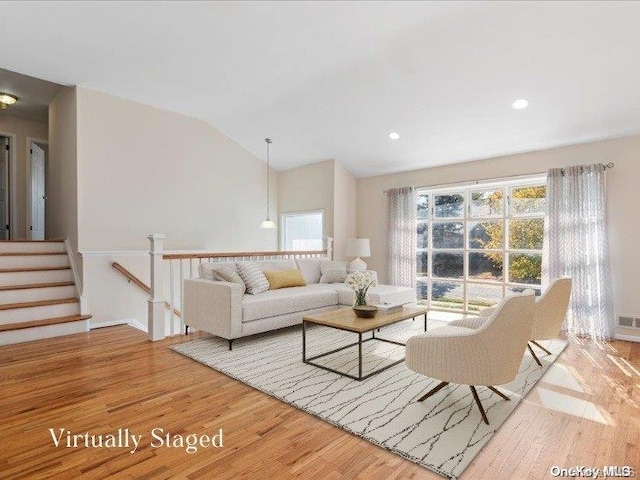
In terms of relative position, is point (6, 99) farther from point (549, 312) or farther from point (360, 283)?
point (549, 312)

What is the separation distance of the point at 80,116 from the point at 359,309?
172 inches

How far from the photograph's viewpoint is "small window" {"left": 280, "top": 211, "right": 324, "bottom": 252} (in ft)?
21.8

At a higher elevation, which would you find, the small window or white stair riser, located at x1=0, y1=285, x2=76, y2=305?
the small window

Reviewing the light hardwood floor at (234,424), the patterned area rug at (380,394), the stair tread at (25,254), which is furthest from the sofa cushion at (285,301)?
the stair tread at (25,254)

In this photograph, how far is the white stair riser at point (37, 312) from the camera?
4.06 meters

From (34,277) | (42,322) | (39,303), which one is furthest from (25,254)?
(42,322)

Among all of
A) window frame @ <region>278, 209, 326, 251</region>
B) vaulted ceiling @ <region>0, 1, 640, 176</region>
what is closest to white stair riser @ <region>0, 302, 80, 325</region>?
vaulted ceiling @ <region>0, 1, 640, 176</region>

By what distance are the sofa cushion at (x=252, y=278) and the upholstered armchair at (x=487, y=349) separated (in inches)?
95.0

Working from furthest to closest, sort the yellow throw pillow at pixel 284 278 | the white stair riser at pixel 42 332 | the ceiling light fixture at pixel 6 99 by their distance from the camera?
the ceiling light fixture at pixel 6 99 → the yellow throw pillow at pixel 284 278 → the white stair riser at pixel 42 332

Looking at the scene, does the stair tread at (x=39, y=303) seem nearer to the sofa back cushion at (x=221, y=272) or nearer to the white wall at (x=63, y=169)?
the white wall at (x=63, y=169)

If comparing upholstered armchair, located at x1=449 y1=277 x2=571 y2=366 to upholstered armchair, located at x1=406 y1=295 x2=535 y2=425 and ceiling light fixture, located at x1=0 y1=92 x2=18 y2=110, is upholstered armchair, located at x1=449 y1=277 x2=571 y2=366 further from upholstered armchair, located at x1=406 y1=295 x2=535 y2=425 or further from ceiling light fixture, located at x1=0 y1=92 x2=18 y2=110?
ceiling light fixture, located at x1=0 y1=92 x2=18 y2=110

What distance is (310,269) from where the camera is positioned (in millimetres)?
5496

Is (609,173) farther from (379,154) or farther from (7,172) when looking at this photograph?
(7,172)

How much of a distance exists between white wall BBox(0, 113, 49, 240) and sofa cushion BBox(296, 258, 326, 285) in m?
5.14
